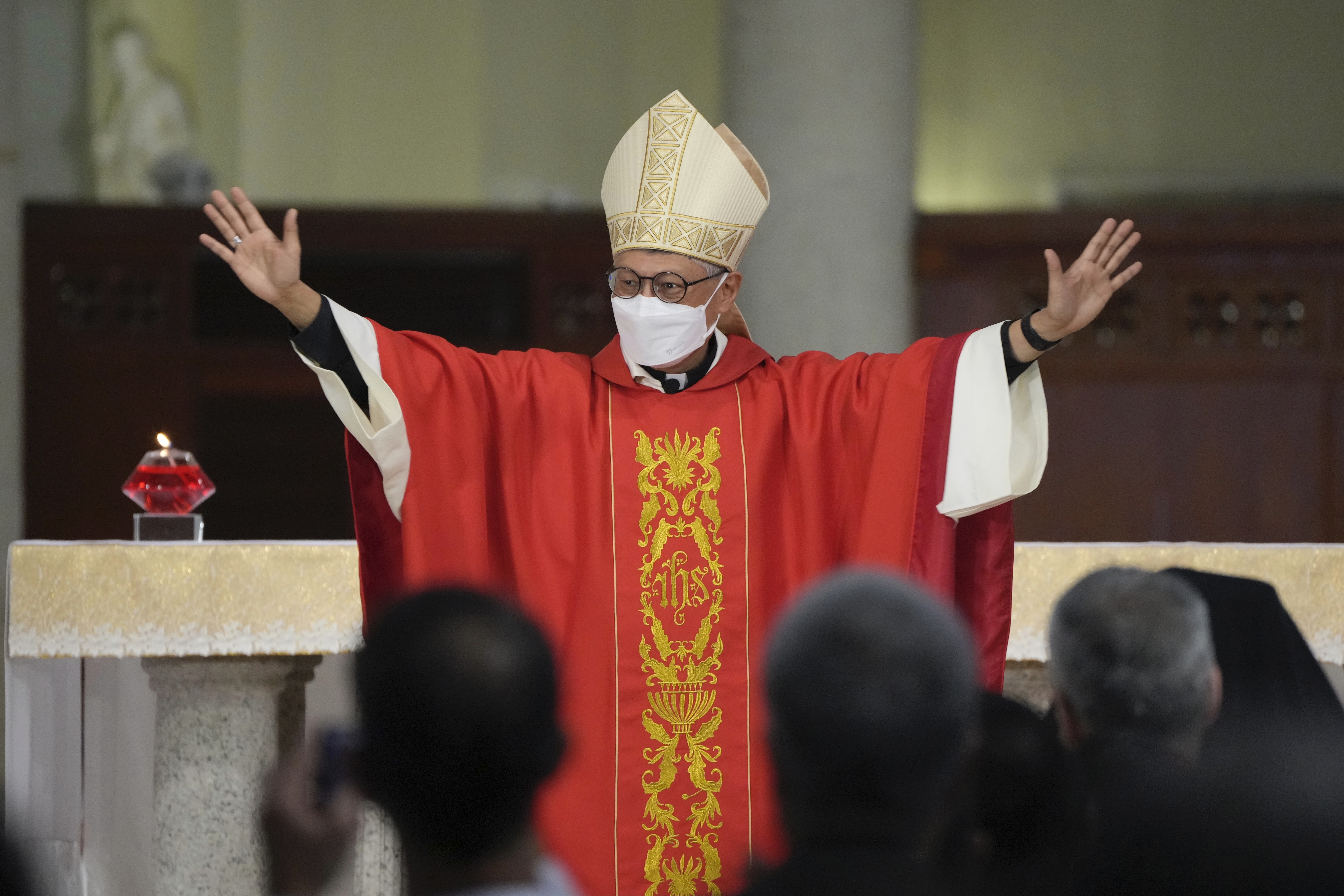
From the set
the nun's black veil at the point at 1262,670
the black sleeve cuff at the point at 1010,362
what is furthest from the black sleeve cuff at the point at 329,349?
the nun's black veil at the point at 1262,670

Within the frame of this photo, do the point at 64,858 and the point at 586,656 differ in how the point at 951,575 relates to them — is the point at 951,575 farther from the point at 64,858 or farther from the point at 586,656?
the point at 64,858

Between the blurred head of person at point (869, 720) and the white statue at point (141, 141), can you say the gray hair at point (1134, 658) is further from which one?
the white statue at point (141, 141)

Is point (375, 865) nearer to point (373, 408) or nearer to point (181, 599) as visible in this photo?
point (181, 599)

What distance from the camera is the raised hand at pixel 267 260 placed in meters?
2.77

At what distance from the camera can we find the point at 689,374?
3178 millimetres

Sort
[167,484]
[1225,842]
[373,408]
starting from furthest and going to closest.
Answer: [167,484] < [373,408] < [1225,842]

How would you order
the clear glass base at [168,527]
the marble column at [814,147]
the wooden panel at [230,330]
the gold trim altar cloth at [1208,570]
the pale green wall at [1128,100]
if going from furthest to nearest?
the pale green wall at [1128,100] < the wooden panel at [230,330] < the marble column at [814,147] < the clear glass base at [168,527] < the gold trim altar cloth at [1208,570]

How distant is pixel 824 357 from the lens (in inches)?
126

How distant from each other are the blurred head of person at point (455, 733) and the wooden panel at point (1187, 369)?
5258 mm

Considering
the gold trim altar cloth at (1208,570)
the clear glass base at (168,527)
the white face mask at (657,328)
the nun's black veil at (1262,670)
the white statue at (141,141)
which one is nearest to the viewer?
the nun's black veil at (1262,670)

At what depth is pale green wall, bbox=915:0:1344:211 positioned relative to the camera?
6828 millimetres

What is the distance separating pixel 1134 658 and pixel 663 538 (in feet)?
4.84

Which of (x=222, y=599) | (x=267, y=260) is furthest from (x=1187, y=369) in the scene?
(x=267, y=260)

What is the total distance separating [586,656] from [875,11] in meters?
3.55
